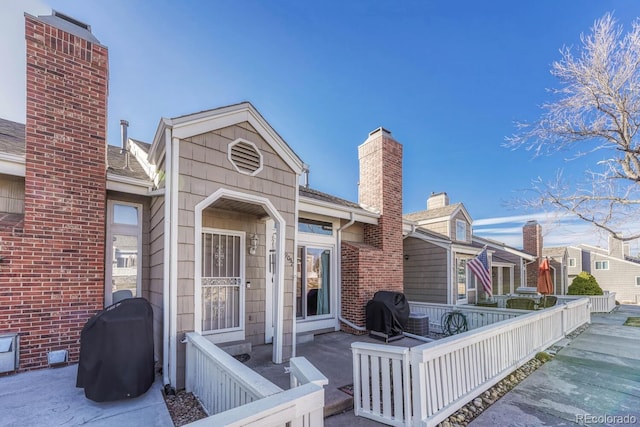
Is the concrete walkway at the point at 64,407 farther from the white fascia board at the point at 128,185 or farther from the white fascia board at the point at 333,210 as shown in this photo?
the white fascia board at the point at 333,210

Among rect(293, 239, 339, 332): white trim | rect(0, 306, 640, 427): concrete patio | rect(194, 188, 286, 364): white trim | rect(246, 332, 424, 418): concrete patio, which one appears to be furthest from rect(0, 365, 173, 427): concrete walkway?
rect(293, 239, 339, 332): white trim

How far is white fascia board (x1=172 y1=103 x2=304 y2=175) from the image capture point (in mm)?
4258

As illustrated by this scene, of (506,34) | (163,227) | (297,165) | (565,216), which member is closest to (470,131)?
(506,34)

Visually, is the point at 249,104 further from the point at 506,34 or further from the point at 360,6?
the point at 506,34

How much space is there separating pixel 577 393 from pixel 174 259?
5975mm

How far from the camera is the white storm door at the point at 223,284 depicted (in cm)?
571

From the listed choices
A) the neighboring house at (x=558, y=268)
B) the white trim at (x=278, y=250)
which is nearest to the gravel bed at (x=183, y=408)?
the white trim at (x=278, y=250)

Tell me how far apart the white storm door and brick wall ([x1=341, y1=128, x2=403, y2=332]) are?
9.39 ft

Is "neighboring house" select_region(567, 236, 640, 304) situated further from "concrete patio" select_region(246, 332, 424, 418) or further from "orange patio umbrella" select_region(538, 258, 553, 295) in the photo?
"concrete patio" select_region(246, 332, 424, 418)

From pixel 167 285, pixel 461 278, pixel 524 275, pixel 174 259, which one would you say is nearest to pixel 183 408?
pixel 167 285

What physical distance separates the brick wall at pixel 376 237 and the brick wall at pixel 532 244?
14.1m

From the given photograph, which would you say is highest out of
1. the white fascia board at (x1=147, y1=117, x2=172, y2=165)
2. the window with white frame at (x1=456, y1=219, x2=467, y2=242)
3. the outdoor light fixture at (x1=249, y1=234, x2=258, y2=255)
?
the white fascia board at (x1=147, y1=117, x2=172, y2=165)

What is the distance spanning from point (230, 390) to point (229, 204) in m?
3.47

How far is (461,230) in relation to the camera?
13.6 metres
